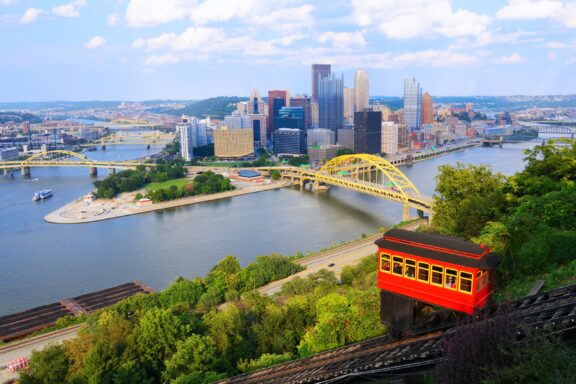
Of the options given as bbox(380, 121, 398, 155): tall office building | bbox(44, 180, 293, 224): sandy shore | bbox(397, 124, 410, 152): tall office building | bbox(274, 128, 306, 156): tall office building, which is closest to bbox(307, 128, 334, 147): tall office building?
bbox(274, 128, 306, 156): tall office building

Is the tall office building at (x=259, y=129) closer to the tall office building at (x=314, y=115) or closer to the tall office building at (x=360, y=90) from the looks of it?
the tall office building at (x=314, y=115)

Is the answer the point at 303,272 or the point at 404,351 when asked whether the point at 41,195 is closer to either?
the point at 303,272

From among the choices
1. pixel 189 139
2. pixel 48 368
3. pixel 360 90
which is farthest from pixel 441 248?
pixel 360 90

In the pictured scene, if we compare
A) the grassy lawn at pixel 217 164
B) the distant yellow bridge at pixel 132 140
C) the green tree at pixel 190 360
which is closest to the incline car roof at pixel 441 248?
the green tree at pixel 190 360

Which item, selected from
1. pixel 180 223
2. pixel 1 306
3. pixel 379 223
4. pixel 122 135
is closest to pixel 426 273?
pixel 1 306

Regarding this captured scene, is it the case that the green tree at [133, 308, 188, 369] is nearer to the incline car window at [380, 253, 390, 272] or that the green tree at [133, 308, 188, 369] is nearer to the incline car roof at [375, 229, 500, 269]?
the incline car window at [380, 253, 390, 272]

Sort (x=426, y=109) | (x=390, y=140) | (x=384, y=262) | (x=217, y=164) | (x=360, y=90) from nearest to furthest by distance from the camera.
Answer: (x=384, y=262) → (x=217, y=164) → (x=390, y=140) → (x=426, y=109) → (x=360, y=90)
